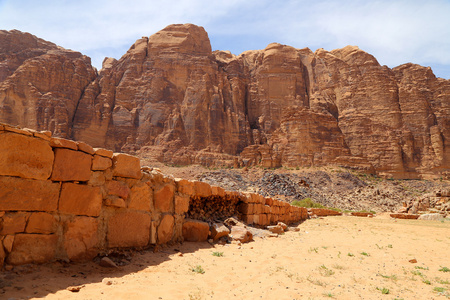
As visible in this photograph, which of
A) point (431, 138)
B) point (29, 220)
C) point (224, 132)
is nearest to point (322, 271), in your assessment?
point (29, 220)

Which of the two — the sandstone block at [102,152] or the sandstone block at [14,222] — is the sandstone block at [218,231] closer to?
the sandstone block at [102,152]

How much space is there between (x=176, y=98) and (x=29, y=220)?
62.2m

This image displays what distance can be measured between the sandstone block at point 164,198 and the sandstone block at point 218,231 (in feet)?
4.93

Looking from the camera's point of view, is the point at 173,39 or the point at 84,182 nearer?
the point at 84,182

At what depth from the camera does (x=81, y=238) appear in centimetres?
458

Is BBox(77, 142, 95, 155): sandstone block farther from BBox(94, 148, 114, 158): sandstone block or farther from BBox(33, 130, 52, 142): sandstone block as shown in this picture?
BBox(33, 130, 52, 142): sandstone block

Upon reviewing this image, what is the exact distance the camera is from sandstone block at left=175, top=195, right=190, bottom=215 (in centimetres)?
663

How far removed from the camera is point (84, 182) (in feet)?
15.7

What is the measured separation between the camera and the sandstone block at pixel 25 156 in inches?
152

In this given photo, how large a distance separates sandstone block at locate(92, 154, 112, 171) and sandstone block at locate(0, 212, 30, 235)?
1217mm

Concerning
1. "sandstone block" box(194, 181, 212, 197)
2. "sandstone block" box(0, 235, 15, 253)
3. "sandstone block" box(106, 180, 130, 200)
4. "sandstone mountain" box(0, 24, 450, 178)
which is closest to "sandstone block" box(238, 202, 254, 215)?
"sandstone block" box(194, 181, 212, 197)

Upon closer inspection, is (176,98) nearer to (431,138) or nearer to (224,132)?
(224,132)

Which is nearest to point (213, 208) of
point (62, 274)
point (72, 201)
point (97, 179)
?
point (97, 179)

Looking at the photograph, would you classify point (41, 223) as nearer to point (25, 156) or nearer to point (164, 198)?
point (25, 156)
